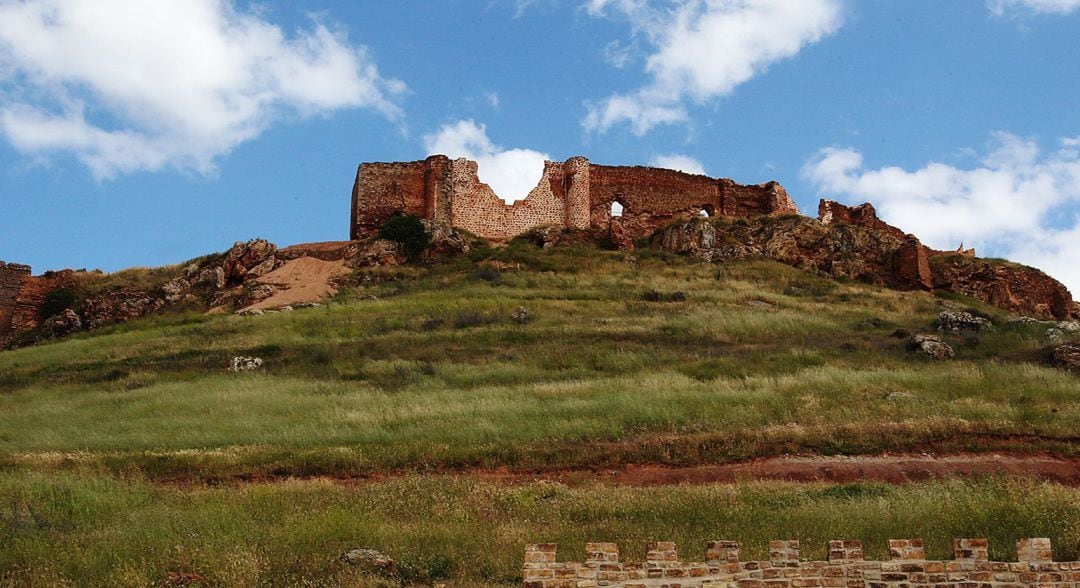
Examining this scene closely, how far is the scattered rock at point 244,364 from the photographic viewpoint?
82.1ft

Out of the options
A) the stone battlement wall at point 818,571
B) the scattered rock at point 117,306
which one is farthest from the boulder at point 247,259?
the stone battlement wall at point 818,571

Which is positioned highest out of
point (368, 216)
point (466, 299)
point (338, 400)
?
point (368, 216)

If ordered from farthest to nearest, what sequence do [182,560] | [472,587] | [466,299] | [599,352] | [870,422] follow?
[466,299]
[599,352]
[870,422]
[182,560]
[472,587]

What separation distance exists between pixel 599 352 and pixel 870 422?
28.8ft

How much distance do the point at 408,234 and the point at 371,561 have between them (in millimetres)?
30059

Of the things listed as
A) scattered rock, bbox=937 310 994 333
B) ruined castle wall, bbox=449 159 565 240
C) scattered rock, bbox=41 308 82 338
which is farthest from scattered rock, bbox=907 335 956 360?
scattered rock, bbox=41 308 82 338

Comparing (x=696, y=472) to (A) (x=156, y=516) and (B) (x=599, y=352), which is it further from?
(B) (x=599, y=352)

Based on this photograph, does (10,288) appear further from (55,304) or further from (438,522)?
(438,522)

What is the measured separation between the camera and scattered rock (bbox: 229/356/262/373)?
82.1 feet

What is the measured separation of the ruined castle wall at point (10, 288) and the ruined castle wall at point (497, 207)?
17191 mm

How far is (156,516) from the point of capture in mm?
11992

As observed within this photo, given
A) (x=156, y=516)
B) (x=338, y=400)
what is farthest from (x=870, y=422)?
(x=156, y=516)

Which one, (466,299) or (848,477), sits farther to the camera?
(466,299)

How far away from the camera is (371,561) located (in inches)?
384
